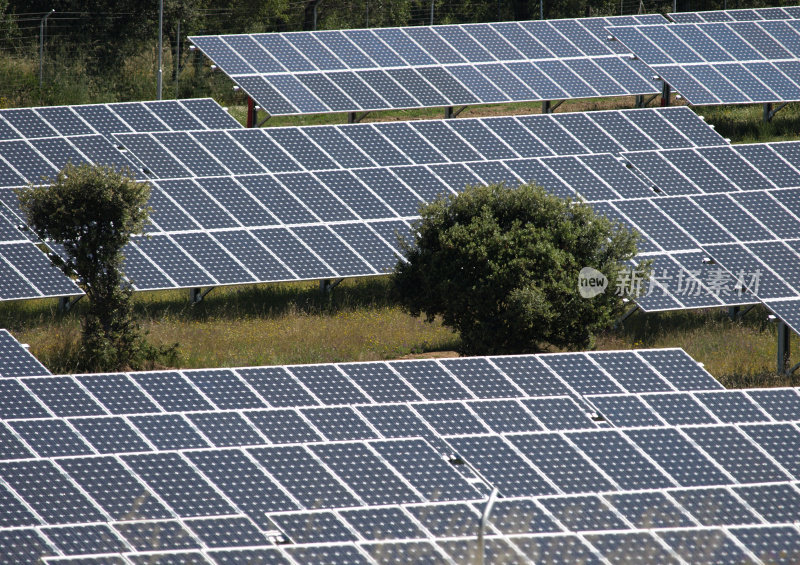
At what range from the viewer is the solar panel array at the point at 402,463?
1523 centimetres

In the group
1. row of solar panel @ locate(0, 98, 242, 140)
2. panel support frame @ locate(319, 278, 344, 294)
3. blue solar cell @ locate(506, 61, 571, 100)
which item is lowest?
panel support frame @ locate(319, 278, 344, 294)

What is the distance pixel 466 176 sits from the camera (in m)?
32.4

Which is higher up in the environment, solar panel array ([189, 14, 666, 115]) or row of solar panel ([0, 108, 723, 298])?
solar panel array ([189, 14, 666, 115])

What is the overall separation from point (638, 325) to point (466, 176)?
6197mm

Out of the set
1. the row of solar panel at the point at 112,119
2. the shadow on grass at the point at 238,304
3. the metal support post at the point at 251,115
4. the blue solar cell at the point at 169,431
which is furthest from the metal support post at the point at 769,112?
the blue solar cell at the point at 169,431

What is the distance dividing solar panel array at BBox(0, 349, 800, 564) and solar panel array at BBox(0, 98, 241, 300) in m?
7.77

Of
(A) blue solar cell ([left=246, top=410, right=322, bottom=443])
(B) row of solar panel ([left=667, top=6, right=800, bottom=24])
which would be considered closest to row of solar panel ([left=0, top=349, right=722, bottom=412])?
(A) blue solar cell ([left=246, top=410, right=322, bottom=443])

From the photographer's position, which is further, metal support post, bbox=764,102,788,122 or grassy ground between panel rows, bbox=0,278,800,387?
metal support post, bbox=764,102,788,122

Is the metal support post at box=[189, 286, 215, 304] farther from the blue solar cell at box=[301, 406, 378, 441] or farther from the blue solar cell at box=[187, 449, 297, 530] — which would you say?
the blue solar cell at box=[187, 449, 297, 530]

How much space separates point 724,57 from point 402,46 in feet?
36.4

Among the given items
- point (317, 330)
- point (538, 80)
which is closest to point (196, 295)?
point (317, 330)

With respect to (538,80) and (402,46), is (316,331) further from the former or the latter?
(402,46)

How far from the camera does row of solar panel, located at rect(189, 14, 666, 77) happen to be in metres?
41.2

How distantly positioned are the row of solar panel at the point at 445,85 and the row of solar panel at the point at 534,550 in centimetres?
2535
